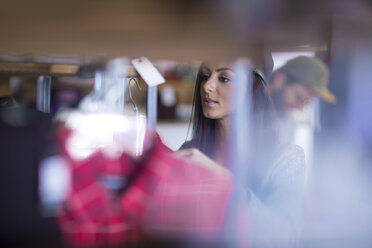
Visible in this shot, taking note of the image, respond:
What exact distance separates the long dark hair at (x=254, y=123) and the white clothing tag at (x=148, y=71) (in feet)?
0.30

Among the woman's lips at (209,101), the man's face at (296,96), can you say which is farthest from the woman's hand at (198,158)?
the man's face at (296,96)

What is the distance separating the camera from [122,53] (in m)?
0.87

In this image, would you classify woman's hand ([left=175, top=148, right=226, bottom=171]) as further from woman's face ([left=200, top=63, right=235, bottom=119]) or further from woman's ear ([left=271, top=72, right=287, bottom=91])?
woman's ear ([left=271, top=72, right=287, bottom=91])

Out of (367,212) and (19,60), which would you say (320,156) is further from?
(19,60)

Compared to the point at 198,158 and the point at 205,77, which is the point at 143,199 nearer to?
the point at 198,158

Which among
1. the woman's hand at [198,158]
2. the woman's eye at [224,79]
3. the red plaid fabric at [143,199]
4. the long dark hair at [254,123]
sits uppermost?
the woman's eye at [224,79]

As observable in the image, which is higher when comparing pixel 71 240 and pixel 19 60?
pixel 19 60

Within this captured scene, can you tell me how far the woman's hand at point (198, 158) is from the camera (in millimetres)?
880

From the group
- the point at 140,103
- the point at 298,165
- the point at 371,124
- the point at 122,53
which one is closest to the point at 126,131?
the point at 140,103

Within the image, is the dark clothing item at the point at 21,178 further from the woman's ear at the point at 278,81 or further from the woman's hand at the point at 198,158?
the woman's ear at the point at 278,81

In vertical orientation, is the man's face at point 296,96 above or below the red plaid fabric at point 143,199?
above

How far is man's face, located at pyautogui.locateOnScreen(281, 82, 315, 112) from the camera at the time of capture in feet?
3.14

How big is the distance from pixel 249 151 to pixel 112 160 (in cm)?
32

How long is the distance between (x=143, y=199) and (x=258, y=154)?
29 cm
